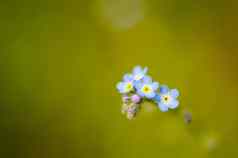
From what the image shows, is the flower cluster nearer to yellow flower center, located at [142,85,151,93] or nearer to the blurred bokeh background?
yellow flower center, located at [142,85,151,93]

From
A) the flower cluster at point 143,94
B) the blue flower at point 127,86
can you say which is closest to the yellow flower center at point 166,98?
the flower cluster at point 143,94

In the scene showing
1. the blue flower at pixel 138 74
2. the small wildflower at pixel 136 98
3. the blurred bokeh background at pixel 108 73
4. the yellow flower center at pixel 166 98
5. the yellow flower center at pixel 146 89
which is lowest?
the yellow flower center at pixel 166 98

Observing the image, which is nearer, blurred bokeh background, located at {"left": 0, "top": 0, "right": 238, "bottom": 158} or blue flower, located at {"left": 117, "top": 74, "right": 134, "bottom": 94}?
blue flower, located at {"left": 117, "top": 74, "right": 134, "bottom": 94}

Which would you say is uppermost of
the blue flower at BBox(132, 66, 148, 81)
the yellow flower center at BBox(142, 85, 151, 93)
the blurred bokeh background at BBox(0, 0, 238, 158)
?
the blurred bokeh background at BBox(0, 0, 238, 158)

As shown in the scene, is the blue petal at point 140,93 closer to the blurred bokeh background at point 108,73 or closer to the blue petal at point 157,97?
the blue petal at point 157,97

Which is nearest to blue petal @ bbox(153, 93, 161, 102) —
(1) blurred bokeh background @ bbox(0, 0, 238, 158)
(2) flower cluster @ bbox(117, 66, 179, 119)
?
(2) flower cluster @ bbox(117, 66, 179, 119)

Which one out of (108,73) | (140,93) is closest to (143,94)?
(140,93)
